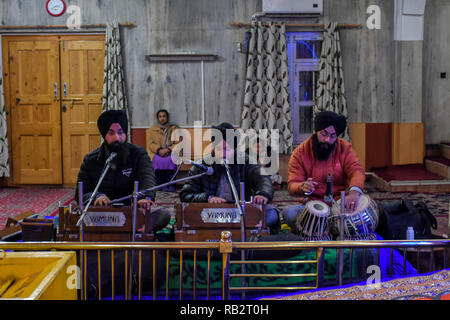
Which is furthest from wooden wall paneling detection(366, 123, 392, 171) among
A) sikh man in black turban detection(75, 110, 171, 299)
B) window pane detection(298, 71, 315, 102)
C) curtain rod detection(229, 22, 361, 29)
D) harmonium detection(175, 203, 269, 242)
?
harmonium detection(175, 203, 269, 242)

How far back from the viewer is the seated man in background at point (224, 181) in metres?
3.80

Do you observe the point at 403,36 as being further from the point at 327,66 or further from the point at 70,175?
the point at 70,175

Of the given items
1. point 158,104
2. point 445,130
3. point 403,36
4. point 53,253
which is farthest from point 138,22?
point 53,253

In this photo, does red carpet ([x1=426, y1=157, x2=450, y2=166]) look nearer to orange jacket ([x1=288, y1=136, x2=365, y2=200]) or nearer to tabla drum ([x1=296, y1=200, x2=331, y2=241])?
orange jacket ([x1=288, y1=136, x2=365, y2=200])

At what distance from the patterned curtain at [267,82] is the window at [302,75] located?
0.76ft

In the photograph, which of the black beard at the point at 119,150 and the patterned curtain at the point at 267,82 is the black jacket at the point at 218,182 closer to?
the black beard at the point at 119,150

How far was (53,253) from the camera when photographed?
67.6 inches

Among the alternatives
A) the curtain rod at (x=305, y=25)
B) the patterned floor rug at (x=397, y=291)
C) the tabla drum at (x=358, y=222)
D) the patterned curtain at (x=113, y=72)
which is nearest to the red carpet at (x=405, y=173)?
the curtain rod at (x=305, y=25)

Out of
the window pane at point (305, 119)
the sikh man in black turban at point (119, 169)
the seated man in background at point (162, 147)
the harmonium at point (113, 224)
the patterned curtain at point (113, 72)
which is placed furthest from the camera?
the window pane at point (305, 119)

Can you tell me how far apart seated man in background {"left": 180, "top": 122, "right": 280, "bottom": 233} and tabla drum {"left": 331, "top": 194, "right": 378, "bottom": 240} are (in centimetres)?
56

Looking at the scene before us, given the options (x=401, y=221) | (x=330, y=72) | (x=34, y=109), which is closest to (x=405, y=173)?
(x=330, y=72)

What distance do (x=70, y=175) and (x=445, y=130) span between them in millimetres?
5627

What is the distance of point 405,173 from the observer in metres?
7.08

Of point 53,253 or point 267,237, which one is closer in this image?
point 53,253
